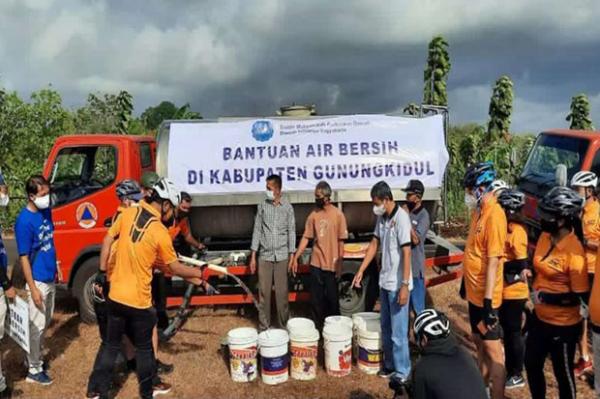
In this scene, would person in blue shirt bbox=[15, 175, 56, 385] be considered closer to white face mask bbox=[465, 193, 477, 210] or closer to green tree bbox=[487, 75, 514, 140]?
white face mask bbox=[465, 193, 477, 210]

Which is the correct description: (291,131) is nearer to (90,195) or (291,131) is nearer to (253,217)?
(253,217)

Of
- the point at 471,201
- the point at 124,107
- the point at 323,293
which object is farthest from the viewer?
the point at 124,107

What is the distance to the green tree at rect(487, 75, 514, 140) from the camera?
21.5 meters

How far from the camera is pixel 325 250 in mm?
5891

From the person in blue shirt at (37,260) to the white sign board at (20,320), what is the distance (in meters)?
0.24

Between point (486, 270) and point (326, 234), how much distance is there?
2162mm

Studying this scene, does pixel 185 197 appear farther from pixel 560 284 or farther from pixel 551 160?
pixel 551 160

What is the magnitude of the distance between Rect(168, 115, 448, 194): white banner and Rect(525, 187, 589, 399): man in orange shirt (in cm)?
282

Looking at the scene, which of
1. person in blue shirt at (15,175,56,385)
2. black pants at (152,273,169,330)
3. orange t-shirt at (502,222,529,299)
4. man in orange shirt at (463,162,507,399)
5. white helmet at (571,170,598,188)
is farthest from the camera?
black pants at (152,273,169,330)

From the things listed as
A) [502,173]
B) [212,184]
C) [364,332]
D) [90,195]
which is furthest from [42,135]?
[502,173]

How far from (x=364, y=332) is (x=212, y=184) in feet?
8.70

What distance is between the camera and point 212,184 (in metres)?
6.49

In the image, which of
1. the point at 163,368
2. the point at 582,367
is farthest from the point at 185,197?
the point at 582,367

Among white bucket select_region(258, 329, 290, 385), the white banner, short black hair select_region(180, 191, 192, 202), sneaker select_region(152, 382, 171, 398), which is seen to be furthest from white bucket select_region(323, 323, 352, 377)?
short black hair select_region(180, 191, 192, 202)
